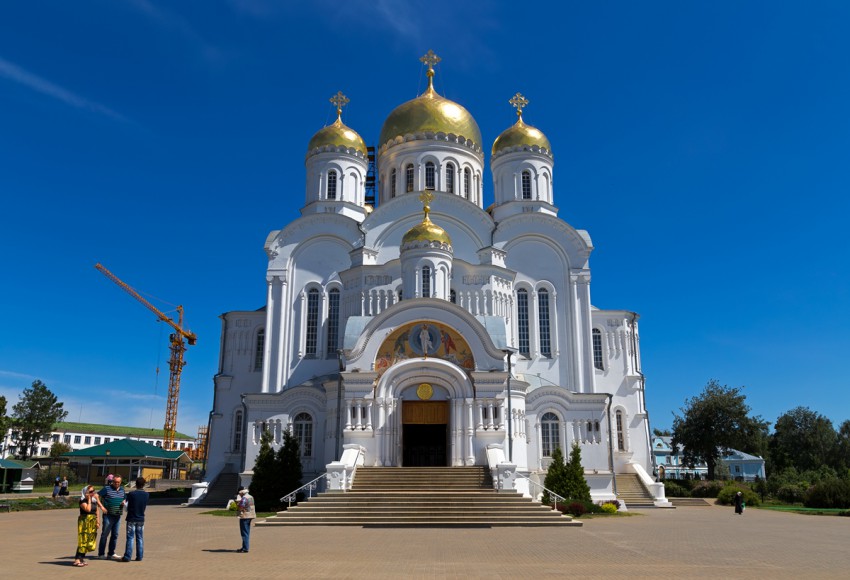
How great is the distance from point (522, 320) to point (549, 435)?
5.47 meters

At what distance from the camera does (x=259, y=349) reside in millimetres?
33438

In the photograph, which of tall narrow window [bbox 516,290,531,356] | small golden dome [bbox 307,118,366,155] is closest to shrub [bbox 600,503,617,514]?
tall narrow window [bbox 516,290,531,356]

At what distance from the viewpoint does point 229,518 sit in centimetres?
2225

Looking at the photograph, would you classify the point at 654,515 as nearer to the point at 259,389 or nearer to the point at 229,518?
the point at 229,518

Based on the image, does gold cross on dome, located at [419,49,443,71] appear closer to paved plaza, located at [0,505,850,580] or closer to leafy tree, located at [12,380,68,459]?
paved plaza, located at [0,505,850,580]

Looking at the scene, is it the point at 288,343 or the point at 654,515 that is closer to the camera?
the point at 654,515

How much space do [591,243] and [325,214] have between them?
1225 centimetres

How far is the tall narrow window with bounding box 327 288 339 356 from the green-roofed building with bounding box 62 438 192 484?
16815 mm

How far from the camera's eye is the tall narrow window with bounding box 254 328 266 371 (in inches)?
1304

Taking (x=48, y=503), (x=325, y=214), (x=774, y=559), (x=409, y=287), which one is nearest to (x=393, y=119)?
(x=325, y=214)

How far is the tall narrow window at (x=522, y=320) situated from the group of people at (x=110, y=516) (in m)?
21.7

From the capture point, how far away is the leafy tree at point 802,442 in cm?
5716

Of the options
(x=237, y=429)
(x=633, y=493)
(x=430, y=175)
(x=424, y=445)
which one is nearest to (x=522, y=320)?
(x=424, y=445)

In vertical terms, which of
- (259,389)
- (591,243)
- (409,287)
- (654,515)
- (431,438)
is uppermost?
Result: (591,243)
